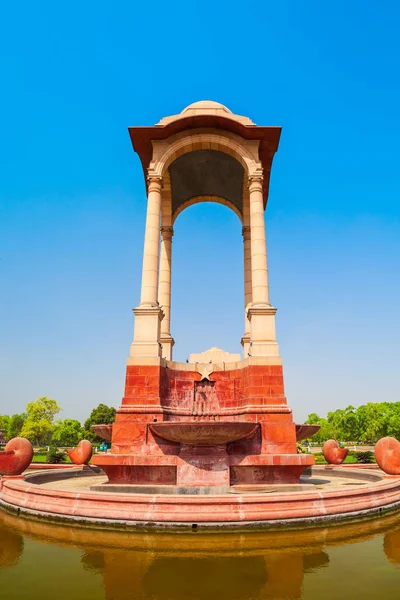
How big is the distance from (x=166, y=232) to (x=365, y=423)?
94740 millimetres

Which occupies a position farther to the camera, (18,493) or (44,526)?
(18,493)

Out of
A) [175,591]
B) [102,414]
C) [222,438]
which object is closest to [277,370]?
[222,438]

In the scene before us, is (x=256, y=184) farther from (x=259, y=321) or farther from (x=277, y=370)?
(x=277, y=370)

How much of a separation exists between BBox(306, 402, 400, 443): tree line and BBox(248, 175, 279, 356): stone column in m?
74.2

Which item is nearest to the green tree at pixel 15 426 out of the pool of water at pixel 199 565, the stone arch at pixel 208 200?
the stone arch at pixel 208 200

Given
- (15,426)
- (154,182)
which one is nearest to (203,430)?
(154,182)

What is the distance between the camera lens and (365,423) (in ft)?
327

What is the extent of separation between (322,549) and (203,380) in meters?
9.24

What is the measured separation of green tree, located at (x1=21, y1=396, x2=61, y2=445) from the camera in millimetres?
86375

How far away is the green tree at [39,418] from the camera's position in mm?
86375

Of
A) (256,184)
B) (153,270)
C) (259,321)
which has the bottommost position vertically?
(259,321)

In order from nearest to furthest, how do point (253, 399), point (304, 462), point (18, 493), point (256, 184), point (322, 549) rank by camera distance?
1. point (322, 549)
2. point (18, 493)
3. point (304, 462)
4. point (253, 399)
5. point (256, 184)

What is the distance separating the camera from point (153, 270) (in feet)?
55.8

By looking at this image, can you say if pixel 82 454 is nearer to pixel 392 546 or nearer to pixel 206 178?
pixel 206 178
